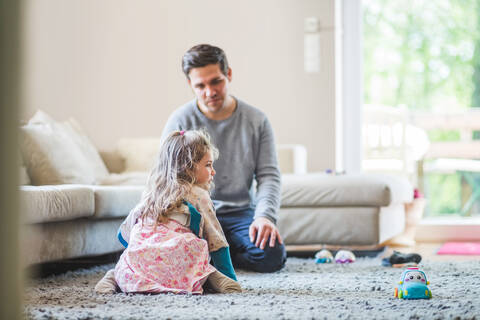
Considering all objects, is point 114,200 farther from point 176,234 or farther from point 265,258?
point 176,234

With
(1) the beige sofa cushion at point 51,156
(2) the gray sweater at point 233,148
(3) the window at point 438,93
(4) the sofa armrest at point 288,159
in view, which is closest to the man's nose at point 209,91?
(2) the gray sweater at point 233,148

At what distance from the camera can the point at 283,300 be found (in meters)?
1.79

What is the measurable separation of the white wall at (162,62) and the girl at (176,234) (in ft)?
7.18

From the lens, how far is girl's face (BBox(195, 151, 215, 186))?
2.12 meters

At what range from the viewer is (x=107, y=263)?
2.90 m

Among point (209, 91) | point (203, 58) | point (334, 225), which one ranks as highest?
point (203, 58)

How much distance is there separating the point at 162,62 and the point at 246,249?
7.04 feet

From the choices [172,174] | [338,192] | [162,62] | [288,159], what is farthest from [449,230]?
[172,174]

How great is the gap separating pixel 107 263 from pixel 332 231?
3.40ft

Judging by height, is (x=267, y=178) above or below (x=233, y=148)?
below

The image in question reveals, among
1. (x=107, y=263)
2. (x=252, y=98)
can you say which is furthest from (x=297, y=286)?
(x=252, y=98)

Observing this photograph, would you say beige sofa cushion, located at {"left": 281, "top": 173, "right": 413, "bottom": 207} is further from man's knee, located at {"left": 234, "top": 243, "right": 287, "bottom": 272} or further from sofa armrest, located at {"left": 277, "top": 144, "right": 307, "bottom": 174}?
man's knee, located at {"left": 234, "top": 243, "right": 287, "bottom": 272}

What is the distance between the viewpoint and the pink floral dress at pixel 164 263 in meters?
1.95

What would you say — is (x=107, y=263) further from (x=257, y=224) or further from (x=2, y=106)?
(x=2, y=106)
